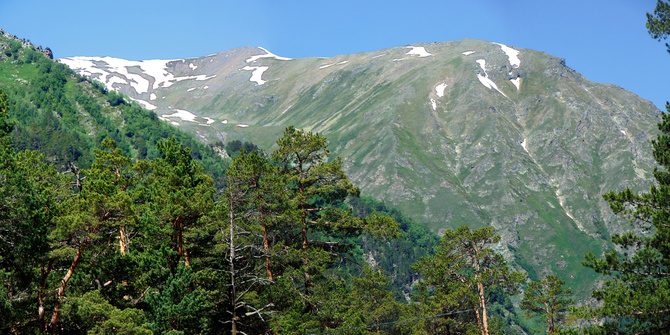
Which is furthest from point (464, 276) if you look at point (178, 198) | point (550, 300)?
point (178, 198)

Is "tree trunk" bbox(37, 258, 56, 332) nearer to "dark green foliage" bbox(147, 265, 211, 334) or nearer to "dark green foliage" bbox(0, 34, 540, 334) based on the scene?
"dark green foliage" bbox(0, 34, 540, 334)

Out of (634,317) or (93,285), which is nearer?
(634,317)

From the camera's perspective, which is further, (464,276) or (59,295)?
(464,276)

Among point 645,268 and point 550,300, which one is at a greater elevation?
point 645,268

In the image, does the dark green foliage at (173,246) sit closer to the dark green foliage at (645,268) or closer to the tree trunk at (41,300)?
the tree trunk at (41,300)

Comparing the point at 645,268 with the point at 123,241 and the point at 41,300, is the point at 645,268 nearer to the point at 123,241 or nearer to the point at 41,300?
the point at 123,241

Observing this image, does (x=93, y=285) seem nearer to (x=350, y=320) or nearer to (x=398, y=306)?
(x=350, y=320)

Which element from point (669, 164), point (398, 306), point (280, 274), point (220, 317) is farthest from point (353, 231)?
point (398, 306)

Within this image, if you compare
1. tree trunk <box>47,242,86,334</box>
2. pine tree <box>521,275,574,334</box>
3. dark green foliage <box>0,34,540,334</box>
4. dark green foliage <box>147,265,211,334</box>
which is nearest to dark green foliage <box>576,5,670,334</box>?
dark green foliage <box>0,34,540,334</box>

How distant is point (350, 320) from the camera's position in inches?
1474

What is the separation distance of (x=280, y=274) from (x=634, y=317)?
20454mm

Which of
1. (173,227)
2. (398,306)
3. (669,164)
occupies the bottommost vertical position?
(398,306)

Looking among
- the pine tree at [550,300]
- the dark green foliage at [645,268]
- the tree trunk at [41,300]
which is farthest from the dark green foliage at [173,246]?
the pine tree at [550,300]

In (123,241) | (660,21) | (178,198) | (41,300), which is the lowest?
(41,300)
